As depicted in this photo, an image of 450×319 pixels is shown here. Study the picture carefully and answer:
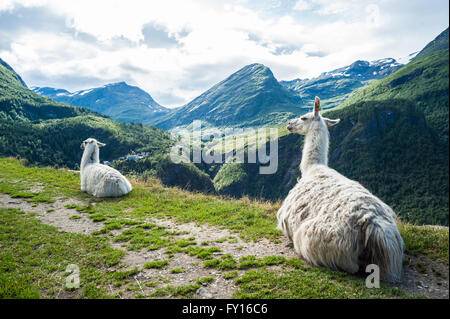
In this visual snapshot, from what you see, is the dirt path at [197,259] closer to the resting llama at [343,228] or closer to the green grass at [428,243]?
the green grass at [428,243]

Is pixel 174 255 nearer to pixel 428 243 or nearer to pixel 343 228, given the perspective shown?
pixel 343 228

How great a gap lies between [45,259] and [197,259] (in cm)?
353

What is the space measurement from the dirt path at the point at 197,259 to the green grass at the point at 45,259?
41cm

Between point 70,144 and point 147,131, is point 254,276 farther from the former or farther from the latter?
point 147,131

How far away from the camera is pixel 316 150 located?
7.08 metres

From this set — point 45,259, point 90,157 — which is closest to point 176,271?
point 45,259

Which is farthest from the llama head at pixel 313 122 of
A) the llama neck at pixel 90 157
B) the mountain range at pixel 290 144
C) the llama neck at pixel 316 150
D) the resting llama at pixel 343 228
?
the mountain range at pixel 290 144

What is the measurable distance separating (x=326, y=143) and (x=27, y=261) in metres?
8.33

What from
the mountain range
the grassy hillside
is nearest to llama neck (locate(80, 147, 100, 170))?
the mountain range

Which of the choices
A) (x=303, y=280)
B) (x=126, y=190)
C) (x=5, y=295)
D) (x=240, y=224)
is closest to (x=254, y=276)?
(x=303, y=280)

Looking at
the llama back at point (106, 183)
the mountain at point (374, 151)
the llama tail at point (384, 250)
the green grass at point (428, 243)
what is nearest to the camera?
the llama tail at point (384, 250)

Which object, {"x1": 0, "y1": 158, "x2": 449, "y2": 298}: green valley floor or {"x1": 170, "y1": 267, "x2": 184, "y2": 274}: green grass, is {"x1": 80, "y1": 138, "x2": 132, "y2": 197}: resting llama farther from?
{"x1": 170, "y1": 267, "x2": 184, "y2": 274}: green grass

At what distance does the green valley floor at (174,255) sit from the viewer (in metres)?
4.03

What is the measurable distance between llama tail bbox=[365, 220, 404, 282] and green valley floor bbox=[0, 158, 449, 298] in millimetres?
204
